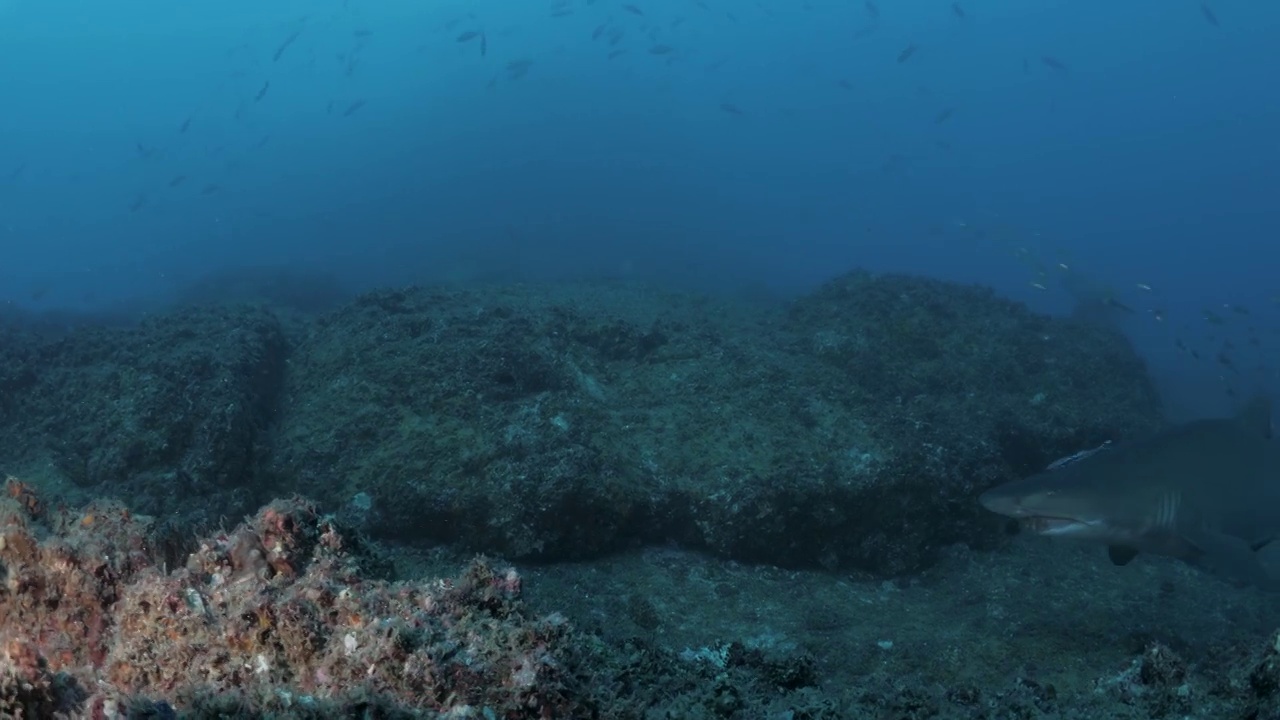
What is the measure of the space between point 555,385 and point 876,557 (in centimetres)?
386

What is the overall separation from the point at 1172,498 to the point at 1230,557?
69 cm

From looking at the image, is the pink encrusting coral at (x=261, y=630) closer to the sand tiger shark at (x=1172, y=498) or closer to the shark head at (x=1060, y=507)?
the shark head at (x=1060, y=507)

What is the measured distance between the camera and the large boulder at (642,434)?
615cm

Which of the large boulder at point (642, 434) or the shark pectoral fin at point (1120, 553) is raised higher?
the large boulder at point (642, 434)

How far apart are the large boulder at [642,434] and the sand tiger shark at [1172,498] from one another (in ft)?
5.05

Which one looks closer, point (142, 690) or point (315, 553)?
point (142, 690)

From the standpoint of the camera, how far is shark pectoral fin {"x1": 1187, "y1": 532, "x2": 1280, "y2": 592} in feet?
18.6

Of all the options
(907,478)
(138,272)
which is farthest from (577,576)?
(138,272)

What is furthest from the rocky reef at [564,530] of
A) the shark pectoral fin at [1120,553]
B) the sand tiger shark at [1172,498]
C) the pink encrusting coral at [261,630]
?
the sand tiger shark at [1172,498]

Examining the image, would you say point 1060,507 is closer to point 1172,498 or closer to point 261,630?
point 1172,498

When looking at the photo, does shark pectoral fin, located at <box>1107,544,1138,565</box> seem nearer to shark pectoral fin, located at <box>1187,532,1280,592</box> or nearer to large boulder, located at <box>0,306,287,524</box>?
shark pectoral fin, located at <box>1187,532,1280,592</box>

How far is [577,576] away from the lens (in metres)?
5.88

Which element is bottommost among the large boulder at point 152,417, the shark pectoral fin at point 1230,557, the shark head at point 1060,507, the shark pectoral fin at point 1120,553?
the shark pectoral fin at point 1230,557

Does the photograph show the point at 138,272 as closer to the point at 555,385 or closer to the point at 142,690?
the point at 555,385
